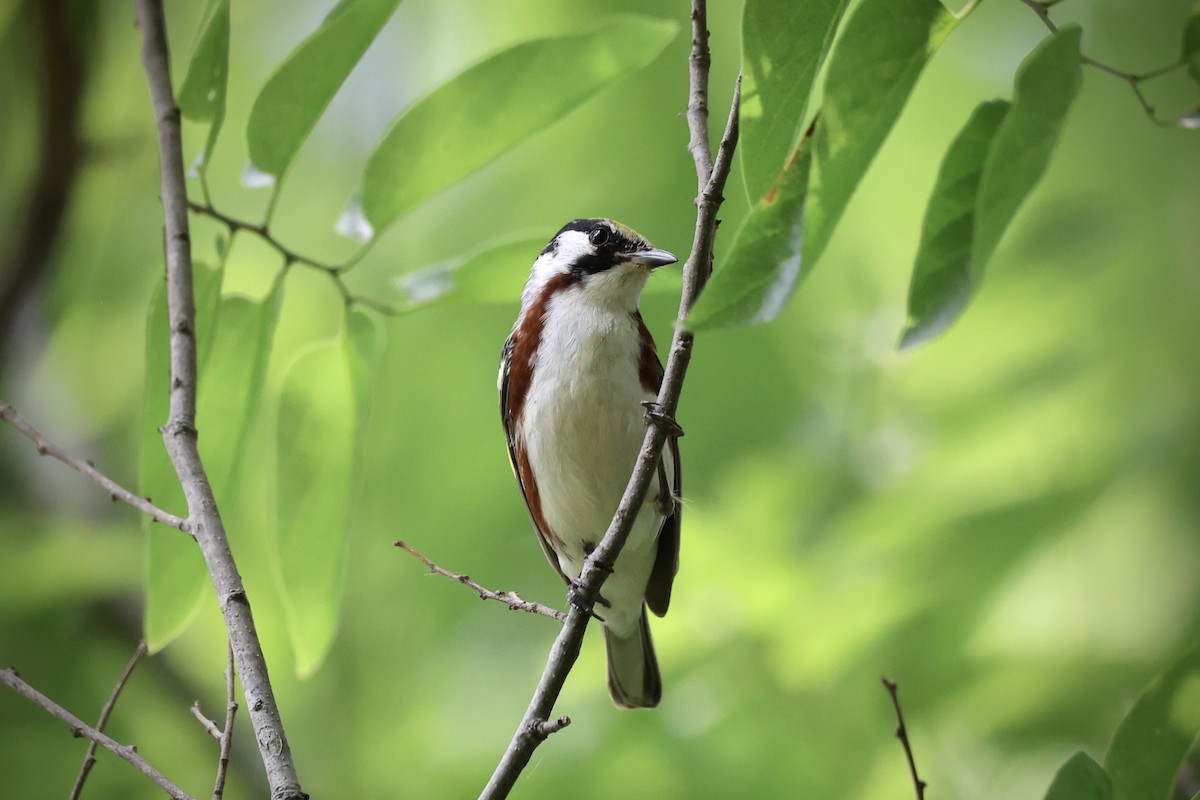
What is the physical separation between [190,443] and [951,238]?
0.88 m

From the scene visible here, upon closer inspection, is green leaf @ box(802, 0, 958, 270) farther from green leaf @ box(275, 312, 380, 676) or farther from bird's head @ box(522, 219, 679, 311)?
bird's head @ box(522, 219, 679, 311)

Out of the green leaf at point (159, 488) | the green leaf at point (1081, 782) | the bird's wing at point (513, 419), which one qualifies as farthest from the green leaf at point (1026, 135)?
the bird's wing at point (513, 419)

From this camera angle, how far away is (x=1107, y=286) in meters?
2.90

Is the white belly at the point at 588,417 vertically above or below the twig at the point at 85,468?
above

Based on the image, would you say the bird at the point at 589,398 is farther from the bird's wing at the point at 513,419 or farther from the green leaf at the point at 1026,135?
the green leaf at the point at 1026,135

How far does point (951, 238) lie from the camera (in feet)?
2.56

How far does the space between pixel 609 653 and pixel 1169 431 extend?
1.44 meters

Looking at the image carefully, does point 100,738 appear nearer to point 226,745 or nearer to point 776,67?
point 226,745

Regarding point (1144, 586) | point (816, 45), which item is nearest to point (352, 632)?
point (1144, 586)

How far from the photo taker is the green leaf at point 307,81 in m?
1.31

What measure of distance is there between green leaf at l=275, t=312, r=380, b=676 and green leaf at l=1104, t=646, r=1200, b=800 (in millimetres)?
1000

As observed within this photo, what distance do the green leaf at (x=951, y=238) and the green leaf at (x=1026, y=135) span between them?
0.10 ft

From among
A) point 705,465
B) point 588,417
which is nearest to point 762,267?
point 588,417

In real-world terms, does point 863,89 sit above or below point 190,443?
below
